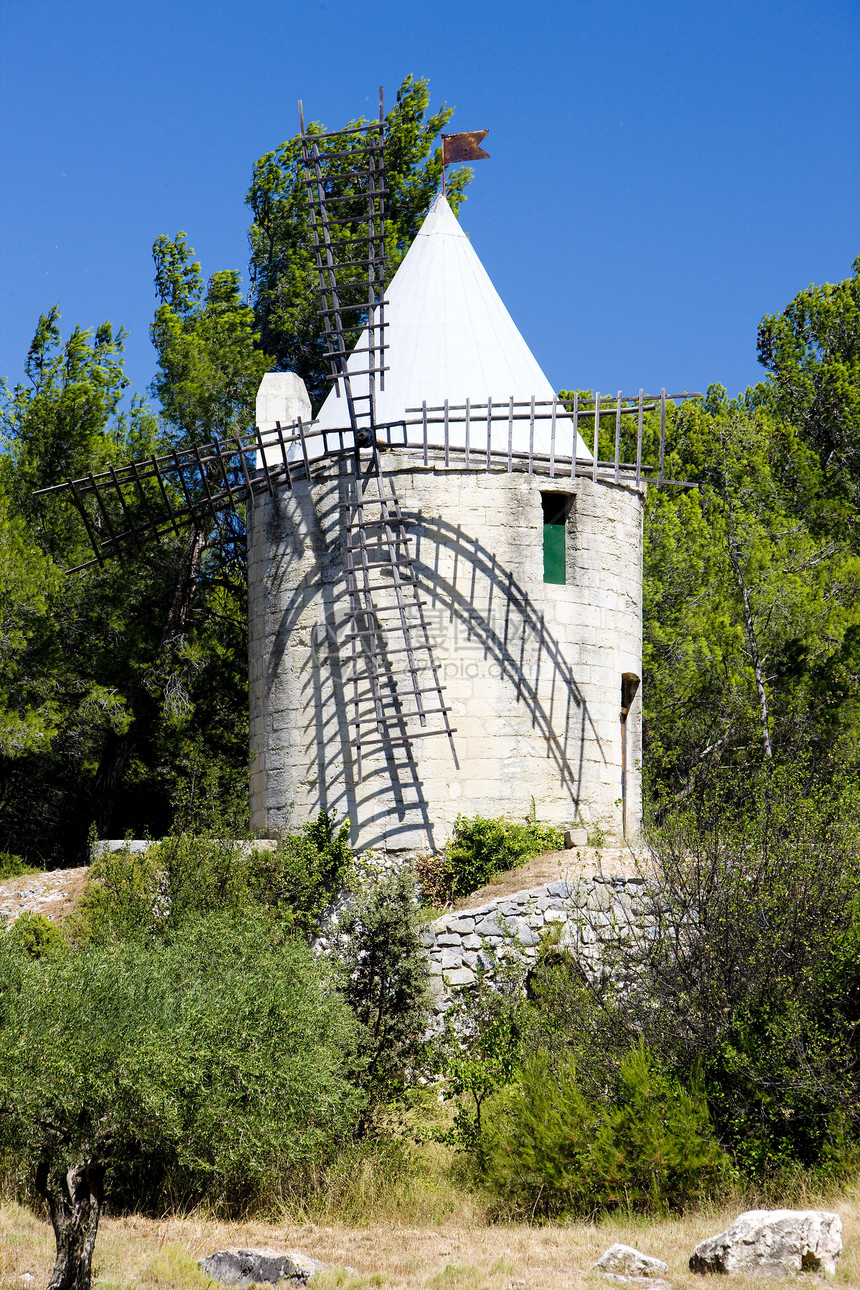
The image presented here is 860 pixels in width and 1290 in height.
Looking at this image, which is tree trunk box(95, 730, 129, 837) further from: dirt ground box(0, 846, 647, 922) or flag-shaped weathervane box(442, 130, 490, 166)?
flag-shaped weathervane box(442, 130, 490, 166)

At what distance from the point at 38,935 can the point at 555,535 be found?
6076 mm

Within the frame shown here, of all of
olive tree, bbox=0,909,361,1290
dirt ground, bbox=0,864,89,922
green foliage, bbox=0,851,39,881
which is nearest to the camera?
olive tree, bbox=0,909,361,1290

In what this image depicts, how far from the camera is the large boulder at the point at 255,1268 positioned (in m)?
6.83

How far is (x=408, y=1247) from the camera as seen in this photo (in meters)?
7.73

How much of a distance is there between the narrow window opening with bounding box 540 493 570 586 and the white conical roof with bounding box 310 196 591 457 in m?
0.54

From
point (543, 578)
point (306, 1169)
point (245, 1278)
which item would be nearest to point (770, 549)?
point (543, 578)

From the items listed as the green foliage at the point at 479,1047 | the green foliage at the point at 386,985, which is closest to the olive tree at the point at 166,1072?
the green foliage at the point at 386,985

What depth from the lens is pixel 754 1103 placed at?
8555 millimetres

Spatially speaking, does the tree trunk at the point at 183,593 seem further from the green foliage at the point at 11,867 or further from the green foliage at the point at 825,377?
the green foliage at the point at 825,377

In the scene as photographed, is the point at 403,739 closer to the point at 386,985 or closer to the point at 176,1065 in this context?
the point at 386,985

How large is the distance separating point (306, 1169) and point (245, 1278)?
1928 mm

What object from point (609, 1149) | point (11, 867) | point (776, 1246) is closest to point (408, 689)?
point (11, 867)

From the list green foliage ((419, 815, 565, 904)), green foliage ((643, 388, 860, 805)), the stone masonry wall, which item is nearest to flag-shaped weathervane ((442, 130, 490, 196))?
the stone masonry wall

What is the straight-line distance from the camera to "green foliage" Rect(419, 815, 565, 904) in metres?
12.3
